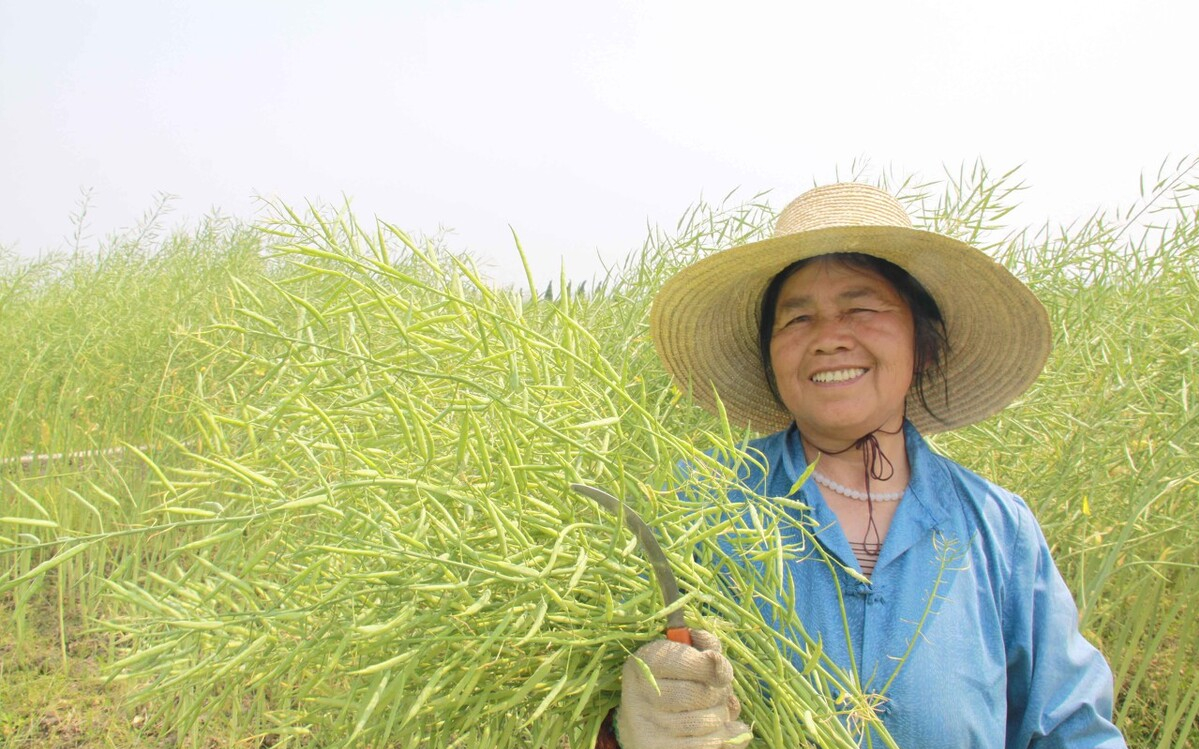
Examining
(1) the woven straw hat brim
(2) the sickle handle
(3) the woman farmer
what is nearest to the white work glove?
(2) the sickle handle

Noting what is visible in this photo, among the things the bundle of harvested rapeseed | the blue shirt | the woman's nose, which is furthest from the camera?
the woman's nose

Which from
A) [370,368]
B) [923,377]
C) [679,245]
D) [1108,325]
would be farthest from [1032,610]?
[679,245]

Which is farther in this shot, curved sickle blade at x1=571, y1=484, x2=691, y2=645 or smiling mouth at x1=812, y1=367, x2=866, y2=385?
smiling mouth at x1=812, y1=367, x2=866, y2=385

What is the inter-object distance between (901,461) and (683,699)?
2.24 feet

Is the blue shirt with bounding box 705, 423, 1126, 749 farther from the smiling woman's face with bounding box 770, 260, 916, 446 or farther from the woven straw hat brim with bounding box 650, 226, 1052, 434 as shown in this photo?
the woven straw hat brim with bounding box 650, 226, 1052, 434

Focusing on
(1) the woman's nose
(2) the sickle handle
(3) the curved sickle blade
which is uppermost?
(1) the woman's nose

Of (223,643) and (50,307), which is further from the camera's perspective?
(50,307)

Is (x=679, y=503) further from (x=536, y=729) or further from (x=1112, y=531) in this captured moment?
(x=1112, y=531)

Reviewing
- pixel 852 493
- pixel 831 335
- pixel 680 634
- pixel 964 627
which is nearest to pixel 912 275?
pixel 831 335

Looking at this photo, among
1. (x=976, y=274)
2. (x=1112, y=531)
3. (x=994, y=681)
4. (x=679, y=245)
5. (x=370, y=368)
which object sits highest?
(x=679, y=245)

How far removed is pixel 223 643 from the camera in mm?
913

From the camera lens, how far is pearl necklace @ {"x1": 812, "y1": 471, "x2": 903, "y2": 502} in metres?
1.30

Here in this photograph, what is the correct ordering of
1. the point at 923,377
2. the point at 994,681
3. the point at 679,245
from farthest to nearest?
the point at 679,245
the point at 923,377
the point at 994,681

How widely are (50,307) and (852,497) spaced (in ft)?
11.2
